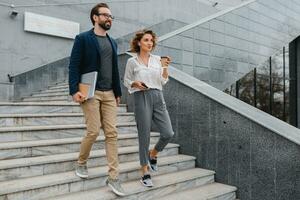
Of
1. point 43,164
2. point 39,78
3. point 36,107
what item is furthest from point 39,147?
point 39,78

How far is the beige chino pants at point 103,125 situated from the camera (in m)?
3.48

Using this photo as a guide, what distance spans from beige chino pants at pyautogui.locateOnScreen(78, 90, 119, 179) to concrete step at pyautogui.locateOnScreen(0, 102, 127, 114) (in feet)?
6.62

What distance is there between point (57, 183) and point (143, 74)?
147cm

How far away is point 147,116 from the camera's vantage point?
3.88 m

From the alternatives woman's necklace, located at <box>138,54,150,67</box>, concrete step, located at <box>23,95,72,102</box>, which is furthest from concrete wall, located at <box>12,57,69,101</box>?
woman's necklace, located at <box>138,54,150,67</box>

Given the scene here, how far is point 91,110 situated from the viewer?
11.5ft

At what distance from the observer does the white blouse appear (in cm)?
393

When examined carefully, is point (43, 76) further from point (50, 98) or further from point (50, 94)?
point (50, 98)

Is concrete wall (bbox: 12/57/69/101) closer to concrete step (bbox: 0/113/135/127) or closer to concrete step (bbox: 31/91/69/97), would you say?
concrete step (bbox: 31/91/69/97)

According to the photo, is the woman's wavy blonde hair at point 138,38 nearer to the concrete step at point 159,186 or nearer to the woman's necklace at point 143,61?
the woman's necklace at point 143,61

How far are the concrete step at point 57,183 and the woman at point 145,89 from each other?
0.98 feet

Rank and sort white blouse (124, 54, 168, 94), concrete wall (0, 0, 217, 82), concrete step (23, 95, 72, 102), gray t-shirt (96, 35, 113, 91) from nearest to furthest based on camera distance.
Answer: gray t-shirt (96, 35, 113, 91) → white blouse (124, 54, 168, 94) → concrete step (23, 95, 72, 102) → concrete wall (0, 0, 217, 82)

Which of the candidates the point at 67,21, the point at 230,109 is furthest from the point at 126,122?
the point at 67,21

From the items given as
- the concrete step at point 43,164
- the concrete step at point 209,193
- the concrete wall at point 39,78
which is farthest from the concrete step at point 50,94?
the concrete step at point 209,193
